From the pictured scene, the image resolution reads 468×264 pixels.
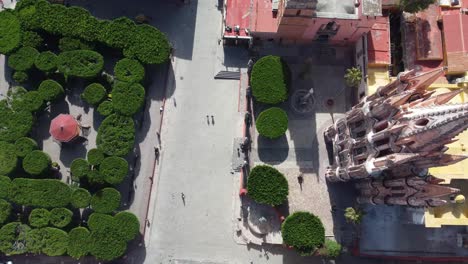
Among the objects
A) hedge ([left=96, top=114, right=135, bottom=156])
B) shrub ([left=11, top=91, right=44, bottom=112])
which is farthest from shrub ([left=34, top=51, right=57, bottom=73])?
hedge ([left=96, top=114, right=135, bottom=156])

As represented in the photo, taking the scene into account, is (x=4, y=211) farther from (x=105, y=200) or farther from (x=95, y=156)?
(x=95, y=156)

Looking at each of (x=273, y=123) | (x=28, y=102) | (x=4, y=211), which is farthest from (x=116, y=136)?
(x=273, y=123)

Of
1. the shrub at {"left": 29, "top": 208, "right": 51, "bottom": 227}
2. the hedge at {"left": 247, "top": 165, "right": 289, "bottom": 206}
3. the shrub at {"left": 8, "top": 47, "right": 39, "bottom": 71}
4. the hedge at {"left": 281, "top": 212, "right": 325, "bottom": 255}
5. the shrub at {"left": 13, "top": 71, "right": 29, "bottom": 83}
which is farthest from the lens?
the shrub at {"left": 13, "top": 71, "right": 29, "bottom": 83}

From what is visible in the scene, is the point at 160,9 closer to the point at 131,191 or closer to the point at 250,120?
the point at 250,120

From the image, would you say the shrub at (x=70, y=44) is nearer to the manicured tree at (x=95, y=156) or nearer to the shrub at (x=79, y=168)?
the manicured tree at (x=95, y=156)

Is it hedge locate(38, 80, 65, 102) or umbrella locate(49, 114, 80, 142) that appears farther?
hedge locate(38, 80, 65, 102)

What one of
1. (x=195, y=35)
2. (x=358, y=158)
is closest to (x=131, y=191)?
(x=195, y=35)

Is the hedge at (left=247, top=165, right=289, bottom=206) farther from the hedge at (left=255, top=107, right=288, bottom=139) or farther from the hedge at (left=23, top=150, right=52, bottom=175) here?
the hedge at (left=23, top=150, right=52, bottom=175)
